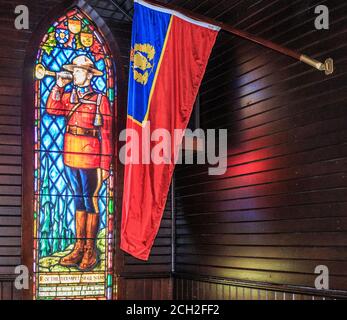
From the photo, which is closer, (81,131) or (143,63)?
(143,63)

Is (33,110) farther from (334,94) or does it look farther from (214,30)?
(334,94)

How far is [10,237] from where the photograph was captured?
603 cm

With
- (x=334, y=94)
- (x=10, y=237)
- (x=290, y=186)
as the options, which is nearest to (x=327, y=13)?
(x=334, y=94)

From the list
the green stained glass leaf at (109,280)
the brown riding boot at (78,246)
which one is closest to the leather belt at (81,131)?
the brown riding boot at (78,246)

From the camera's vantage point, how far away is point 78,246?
6426 mm

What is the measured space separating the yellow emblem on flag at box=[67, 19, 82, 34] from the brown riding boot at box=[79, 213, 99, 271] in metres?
2.09

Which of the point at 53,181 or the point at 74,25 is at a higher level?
the point at 74,25

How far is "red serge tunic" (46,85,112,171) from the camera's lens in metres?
6.50

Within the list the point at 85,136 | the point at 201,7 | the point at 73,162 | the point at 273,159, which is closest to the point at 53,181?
the point at 73,162

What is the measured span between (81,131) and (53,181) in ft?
2.13

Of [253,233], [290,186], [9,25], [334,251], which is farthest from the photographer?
[9,25]

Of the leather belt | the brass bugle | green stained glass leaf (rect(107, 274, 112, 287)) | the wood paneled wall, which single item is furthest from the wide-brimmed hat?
green stained glass leaf (rect(107, 274, 112, 287))

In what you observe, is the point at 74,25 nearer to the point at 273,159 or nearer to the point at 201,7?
the point at 201,7

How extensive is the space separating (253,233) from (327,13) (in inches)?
75.3
